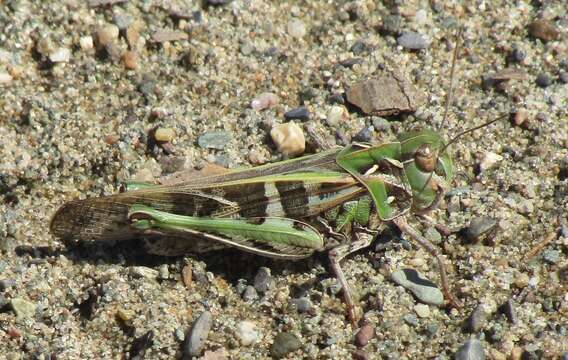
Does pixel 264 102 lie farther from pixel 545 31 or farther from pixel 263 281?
pixel 545 31

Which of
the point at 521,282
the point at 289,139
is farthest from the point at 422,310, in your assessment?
the point at 289,139

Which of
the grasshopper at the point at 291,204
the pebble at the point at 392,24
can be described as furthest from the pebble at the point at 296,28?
the grasshopper at the point at 291,204

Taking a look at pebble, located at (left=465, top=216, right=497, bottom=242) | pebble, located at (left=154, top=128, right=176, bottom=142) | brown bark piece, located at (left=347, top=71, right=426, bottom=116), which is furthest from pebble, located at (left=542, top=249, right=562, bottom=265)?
pebble, located at (left=154, top=128, right=176, bottom=142)

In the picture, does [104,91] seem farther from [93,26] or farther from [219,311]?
[219,311]

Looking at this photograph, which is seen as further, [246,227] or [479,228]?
[479,228]

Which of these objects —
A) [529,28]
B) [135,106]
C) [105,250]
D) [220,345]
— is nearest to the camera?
[220,345]

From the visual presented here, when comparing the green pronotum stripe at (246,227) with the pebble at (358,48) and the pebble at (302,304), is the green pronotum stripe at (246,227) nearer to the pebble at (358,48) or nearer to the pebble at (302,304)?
the pebble at (302,304)

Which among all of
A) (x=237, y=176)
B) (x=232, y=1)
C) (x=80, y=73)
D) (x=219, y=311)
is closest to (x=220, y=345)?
(x=219, y=311)
